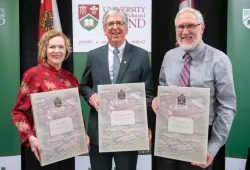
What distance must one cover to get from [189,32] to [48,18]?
2385 millimetres

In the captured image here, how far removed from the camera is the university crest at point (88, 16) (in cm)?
375

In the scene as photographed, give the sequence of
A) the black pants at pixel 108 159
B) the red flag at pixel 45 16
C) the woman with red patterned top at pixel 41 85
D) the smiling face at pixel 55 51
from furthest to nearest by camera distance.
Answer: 1. the red flag at pixel 45 16
2. the black pants at pixel 108 159
3. the smiling face at pixel 55 51
4. the woman with red patterned top at pixel 41 85

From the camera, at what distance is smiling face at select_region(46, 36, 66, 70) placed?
81.3 inches

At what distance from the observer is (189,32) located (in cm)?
186

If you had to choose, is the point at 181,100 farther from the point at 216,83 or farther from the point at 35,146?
the point at 35,146

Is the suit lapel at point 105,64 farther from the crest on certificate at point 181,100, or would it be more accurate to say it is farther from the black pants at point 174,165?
the black pants at point 174,165

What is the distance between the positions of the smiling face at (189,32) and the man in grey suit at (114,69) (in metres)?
0.39

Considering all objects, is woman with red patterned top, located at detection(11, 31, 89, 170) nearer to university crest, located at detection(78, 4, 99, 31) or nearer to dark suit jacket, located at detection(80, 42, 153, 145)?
dark suit jacket, located at detection(80, 42, 153, 145)

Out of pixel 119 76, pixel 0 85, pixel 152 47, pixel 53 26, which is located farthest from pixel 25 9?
pixel 119 76

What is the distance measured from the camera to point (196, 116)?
5.75ft

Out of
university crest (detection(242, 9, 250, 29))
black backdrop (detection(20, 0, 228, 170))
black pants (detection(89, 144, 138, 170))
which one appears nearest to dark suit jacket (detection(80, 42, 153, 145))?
black pants (detection(89, 144, 138, 170))

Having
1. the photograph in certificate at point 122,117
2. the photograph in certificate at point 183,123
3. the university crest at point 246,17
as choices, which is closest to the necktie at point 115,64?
the photograph in certificate at point 122,117

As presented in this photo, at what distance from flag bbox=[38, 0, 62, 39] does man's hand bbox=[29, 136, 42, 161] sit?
2107 mm

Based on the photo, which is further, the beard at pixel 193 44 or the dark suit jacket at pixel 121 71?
the dark suit jacket at pixel 121 71
